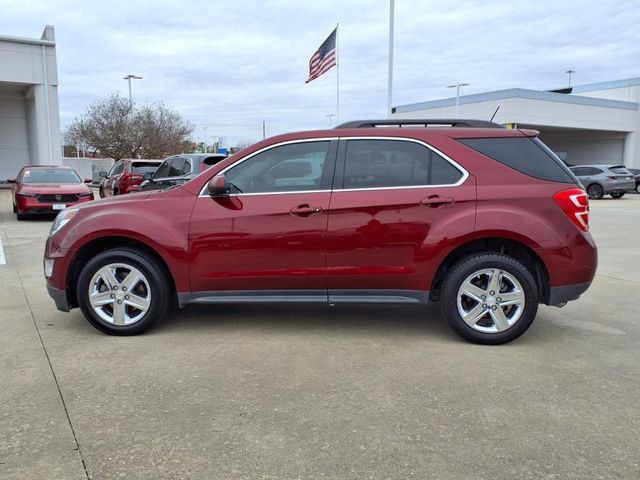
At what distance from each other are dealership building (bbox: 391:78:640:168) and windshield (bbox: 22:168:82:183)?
2502 centimetres

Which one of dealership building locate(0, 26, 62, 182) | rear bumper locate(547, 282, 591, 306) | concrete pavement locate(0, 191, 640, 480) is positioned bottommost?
concrete pavement locate(0, 191, 640, 480)

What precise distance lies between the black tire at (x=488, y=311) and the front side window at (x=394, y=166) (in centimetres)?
69

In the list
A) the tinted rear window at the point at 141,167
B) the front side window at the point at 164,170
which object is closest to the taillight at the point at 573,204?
the front side window at the point at 164,170

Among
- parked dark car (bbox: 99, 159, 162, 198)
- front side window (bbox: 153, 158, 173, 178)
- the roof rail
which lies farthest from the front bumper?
the roof rail

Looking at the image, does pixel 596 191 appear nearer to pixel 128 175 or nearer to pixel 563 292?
pixel 128 175

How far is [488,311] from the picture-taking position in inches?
175

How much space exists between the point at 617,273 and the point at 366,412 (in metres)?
5.62

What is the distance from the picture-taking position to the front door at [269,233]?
177 inches

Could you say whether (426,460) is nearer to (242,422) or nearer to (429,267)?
(242,422)

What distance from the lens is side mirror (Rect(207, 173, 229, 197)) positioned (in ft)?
14.6

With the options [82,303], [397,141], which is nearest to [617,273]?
[397,141]

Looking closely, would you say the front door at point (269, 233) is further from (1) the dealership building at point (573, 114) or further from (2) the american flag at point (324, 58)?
(1) the dealership building at point (573, 114)

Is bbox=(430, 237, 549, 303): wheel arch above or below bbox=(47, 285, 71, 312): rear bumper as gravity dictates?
above

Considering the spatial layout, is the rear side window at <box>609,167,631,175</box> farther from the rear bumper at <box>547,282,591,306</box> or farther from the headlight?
the headlight
